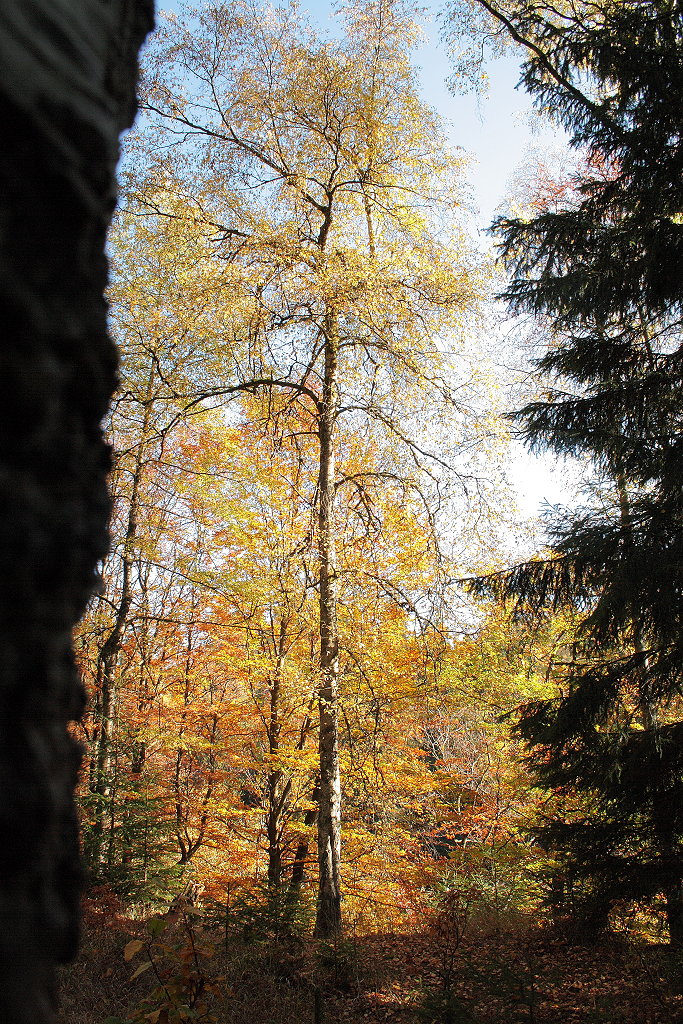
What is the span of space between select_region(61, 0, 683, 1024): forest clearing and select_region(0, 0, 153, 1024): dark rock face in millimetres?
4869

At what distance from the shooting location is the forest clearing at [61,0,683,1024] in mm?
5496

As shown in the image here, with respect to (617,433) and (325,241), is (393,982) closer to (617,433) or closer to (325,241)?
(617,433)

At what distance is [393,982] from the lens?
655 centimetres

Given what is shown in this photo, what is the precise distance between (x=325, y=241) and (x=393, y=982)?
8500 millimetres

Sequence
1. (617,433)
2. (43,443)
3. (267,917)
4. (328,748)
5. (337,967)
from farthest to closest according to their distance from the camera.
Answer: (267,917) < (328,748) < (337,967) < (617,433) < (43,443)

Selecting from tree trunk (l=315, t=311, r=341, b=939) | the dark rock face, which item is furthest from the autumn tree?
the dark rock face

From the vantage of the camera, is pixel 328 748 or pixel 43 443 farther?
pixel 328 748

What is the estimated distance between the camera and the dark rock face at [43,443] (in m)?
0.22

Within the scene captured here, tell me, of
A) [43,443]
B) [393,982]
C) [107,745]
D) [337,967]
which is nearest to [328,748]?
[337,967]

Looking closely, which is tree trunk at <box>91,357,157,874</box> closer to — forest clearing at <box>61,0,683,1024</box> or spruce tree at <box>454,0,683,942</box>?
forest clearing at <box>61,0,683,1024</box>

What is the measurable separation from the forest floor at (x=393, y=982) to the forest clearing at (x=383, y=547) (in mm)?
48

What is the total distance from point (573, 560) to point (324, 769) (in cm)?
340

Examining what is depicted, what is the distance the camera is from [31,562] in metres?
0.23

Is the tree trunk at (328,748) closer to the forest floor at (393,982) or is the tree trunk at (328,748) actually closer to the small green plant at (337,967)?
the small green plant at (337,967)
